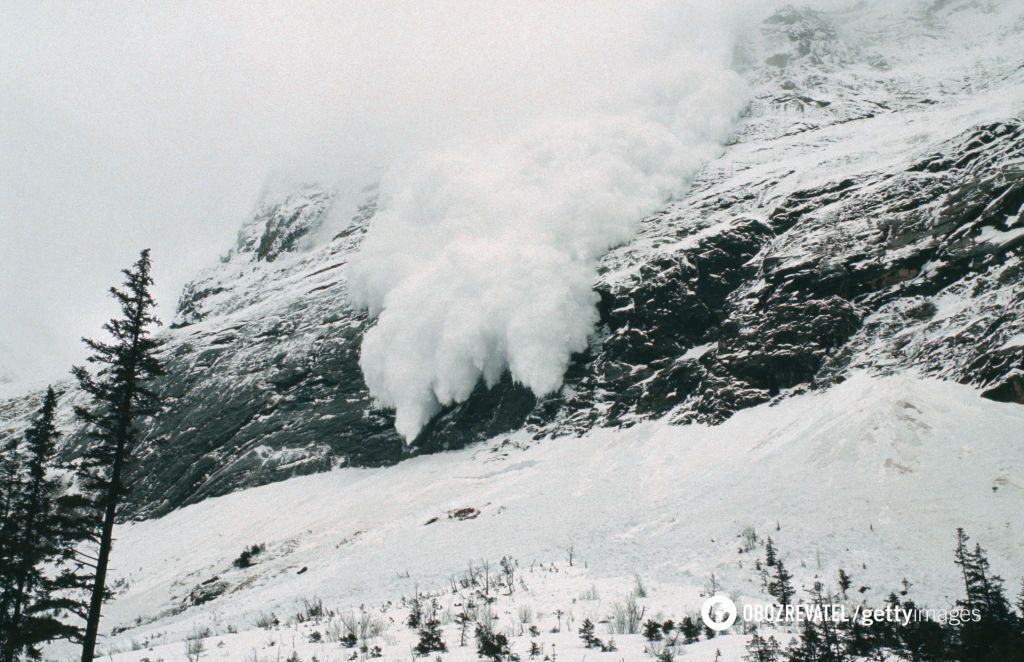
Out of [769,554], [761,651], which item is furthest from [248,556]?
[761,651]

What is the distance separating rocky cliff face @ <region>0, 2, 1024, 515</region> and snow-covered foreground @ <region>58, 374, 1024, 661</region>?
14.1 ft

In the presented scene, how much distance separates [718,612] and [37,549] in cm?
1909

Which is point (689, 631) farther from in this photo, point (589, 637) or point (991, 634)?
point (991, 634)

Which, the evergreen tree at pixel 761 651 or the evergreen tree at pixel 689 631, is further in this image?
the evergreen tree at pixel 689 631

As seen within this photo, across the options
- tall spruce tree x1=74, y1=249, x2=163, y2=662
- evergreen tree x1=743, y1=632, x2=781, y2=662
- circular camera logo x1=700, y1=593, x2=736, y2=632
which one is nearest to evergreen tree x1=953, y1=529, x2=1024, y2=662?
evergreen tree x1=743, y1=632, x2=781, y2=662

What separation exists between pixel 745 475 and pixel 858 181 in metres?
39.4

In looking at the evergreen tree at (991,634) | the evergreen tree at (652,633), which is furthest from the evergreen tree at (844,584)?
the evergreen tree at (652,633)

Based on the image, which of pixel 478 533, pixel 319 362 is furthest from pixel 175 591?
pixel 319 362

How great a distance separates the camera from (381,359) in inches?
2901

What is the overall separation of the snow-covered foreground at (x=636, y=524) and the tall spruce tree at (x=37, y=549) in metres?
2.56

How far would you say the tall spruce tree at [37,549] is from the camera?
16688 millimetres

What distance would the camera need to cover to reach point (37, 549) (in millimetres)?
19109

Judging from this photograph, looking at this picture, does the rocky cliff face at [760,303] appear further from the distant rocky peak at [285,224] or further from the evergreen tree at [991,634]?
the distant rocky peak at [285,224]

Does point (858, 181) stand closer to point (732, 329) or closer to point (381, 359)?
point (732, 329)
